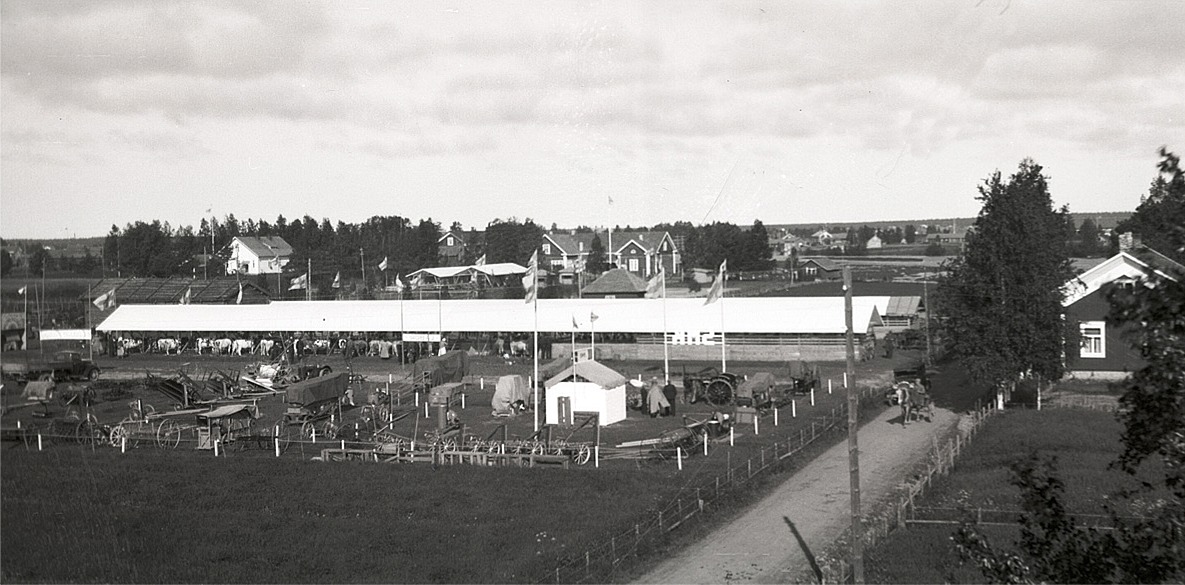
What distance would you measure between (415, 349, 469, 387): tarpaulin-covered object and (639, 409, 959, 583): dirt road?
17660 millimetres

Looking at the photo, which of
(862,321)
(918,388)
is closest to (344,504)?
(918,388)

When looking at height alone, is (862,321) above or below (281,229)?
below

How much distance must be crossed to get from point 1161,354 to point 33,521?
539 inches

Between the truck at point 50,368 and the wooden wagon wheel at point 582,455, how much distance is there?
21509mm

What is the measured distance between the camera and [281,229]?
116 metres

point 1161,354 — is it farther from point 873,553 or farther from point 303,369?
point 303,369

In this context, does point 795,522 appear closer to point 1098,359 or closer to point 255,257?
point 1098,359

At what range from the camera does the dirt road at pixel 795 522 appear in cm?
1567

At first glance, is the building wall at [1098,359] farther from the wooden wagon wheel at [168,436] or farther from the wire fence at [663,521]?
the wooden wagon wheel at [168,436]

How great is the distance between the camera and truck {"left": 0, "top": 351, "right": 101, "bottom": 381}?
35.7 metres

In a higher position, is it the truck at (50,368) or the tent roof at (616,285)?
the tent roof at (616,285)

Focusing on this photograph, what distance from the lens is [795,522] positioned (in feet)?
60.5

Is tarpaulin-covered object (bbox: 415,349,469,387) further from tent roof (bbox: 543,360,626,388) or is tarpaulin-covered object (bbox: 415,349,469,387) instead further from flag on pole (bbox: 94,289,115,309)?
flag on pole (bbox: 94,289,115,309)

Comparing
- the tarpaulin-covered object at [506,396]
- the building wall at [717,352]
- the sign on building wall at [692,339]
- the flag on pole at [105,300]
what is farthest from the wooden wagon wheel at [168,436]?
the sign on building wall at [692,339]
